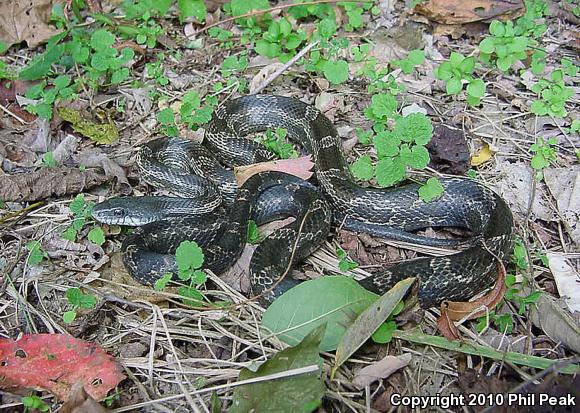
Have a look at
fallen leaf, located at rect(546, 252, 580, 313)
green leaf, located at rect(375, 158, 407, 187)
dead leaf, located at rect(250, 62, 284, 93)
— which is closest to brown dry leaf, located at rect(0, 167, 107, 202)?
dead leaf, located at rect(250, 62, 284, 93)

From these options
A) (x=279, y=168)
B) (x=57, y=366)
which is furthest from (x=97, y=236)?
(x=279, y=168)

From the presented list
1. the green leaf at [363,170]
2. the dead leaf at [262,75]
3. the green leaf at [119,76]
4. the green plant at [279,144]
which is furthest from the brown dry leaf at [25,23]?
the green leaf at [363,170]

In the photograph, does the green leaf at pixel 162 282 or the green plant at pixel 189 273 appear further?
the green leaf at pixel 162 282

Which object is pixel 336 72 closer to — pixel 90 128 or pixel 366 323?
pixel 90 128

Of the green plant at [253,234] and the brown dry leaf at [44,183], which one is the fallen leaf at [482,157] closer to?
the green plant at [253,234]

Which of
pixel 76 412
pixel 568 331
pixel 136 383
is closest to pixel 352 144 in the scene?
pixel 568 331
